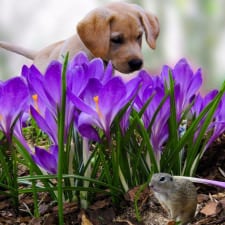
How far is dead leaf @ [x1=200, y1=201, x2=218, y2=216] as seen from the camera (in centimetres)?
63

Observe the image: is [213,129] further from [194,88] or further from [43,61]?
[43,61]

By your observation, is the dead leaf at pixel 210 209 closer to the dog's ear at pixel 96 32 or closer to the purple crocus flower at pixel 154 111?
the purple crocus flower at pixel 154 111

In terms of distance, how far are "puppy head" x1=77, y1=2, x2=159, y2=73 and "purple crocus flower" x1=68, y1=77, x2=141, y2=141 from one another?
79 centimetres

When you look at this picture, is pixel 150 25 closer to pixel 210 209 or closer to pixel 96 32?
pixel 96 32

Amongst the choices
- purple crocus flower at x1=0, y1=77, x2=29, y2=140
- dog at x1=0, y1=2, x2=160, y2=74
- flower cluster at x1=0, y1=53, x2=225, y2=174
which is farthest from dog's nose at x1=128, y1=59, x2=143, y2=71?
purple crocus flower at x1=0, y1=77, x2=29, y2=140

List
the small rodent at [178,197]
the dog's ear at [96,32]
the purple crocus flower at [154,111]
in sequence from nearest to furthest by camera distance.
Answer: the small rodent at [178,197] → the purple crocus flower at [154,111] → the dog's ear at [96,32]

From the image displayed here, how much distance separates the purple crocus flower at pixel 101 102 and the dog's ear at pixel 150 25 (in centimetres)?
85

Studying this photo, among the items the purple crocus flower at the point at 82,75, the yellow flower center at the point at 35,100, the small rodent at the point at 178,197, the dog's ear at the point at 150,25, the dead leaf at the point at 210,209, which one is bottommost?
the dead leaf at the point at 210,209

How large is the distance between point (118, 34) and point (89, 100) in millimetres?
871

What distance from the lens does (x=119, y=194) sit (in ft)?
2.23

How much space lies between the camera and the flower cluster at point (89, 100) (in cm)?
61

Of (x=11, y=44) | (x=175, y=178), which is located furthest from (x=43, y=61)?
(x=175, y=178)

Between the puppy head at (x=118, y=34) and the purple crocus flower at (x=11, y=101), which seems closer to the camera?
the purple crocus flower at (x=11, y=101)

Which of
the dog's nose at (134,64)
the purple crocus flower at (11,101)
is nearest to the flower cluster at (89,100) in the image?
the purple crocus flower at (11,101)
